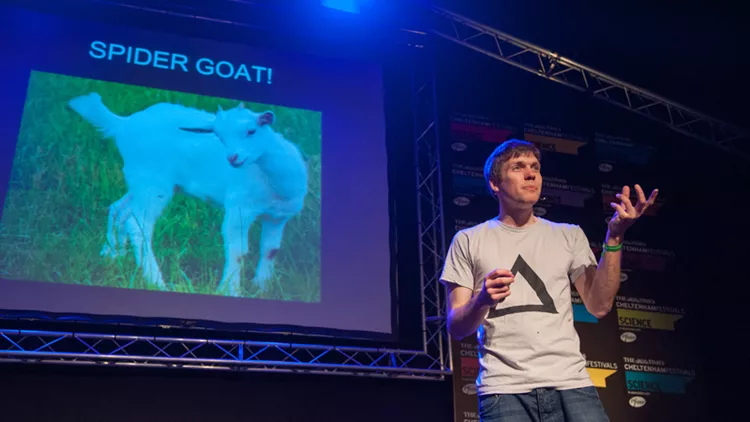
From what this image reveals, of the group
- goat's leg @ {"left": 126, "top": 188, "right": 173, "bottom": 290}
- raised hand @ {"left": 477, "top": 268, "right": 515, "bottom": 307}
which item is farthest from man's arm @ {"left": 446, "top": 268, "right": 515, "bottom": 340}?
goat's leg @ {"left": 126, "top": 188, "right": 173, "bottom": 290}

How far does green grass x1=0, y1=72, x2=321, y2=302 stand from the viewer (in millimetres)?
3900

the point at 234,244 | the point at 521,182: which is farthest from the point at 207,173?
the point at 521,182

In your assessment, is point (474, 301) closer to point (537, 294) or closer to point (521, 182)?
point (537, 294)

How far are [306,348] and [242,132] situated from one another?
137 centimetres

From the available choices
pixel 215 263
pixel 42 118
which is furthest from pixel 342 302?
pixel 42 118

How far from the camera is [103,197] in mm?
4105

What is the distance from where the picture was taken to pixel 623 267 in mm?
5195

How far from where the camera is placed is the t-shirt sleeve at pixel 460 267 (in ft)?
7.97

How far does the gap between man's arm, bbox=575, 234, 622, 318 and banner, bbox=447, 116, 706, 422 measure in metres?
2.16

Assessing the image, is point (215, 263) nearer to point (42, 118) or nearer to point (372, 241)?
point (372, 241)

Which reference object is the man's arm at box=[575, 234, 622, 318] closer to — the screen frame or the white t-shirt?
the white t-shirt

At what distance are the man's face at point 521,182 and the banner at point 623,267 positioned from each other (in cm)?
226

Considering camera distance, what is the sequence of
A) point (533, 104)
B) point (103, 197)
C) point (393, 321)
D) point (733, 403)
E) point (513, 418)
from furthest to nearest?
point (533, 104) → point (733, 403) → point (393, 321) → point (103, 197) → point (513, 418)

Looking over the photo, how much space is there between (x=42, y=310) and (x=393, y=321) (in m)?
1.94
